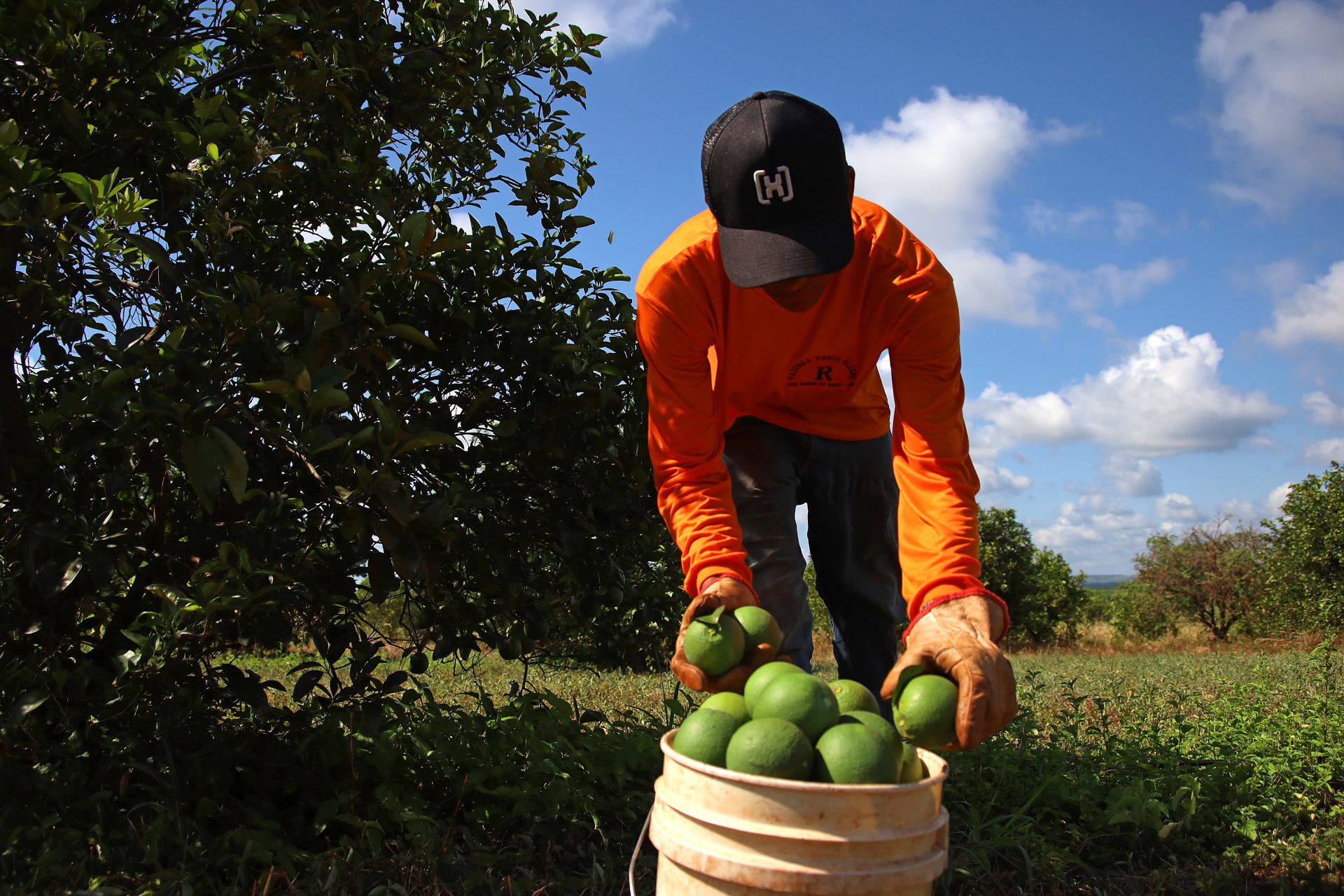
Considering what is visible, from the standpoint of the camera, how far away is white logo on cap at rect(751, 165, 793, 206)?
7.77 feet

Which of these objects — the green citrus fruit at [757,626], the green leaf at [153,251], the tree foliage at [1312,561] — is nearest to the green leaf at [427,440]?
the green leaf at [153,251]

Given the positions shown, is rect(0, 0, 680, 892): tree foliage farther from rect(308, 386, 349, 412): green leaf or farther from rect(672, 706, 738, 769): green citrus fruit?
rect(672, 706, 738, 769): green citrus fruit

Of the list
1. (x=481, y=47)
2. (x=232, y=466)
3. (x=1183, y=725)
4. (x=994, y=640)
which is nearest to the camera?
(x=232, y=466)

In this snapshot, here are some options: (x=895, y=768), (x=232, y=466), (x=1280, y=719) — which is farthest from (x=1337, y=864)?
(x=232, y=466)

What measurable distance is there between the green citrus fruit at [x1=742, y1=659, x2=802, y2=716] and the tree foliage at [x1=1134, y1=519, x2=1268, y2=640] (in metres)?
19.5

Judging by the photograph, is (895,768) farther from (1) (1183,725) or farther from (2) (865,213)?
(1) (1183,725)

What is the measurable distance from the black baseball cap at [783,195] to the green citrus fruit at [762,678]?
1.01 metres

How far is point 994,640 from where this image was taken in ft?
7.13

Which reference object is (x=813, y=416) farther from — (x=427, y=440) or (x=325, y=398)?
(x=325, y=398)

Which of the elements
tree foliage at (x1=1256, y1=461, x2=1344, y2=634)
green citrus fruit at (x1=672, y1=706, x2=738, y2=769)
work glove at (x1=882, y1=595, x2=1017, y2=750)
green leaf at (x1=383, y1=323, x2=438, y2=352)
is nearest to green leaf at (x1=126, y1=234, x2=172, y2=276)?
green leaf at (x1=383, y1=323, x2=438, y2=352)

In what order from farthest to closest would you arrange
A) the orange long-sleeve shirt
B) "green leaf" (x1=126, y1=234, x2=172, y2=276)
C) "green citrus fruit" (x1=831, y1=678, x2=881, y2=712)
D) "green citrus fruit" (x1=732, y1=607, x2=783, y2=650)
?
the orange long-sleeve shirt, "green citrus fruit" (x1=732, y1=607, x2=783, y2=650), "green leaf" (x1=126, y1=234, x2=172, y2=276), "green citrus fruit" (x1=831, y1=678, x2=881, y2=712)

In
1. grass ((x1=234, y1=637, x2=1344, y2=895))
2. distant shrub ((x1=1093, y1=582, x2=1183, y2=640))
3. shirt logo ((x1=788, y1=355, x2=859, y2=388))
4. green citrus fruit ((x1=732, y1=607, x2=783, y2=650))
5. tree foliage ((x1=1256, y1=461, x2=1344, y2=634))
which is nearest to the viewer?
green citrus fruit ((x1=732, y1=607, x2=783, y2=650))

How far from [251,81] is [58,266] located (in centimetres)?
94

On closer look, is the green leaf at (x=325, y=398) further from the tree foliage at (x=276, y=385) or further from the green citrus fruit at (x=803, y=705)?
the green citrus fruit at (x=803, y=705)
